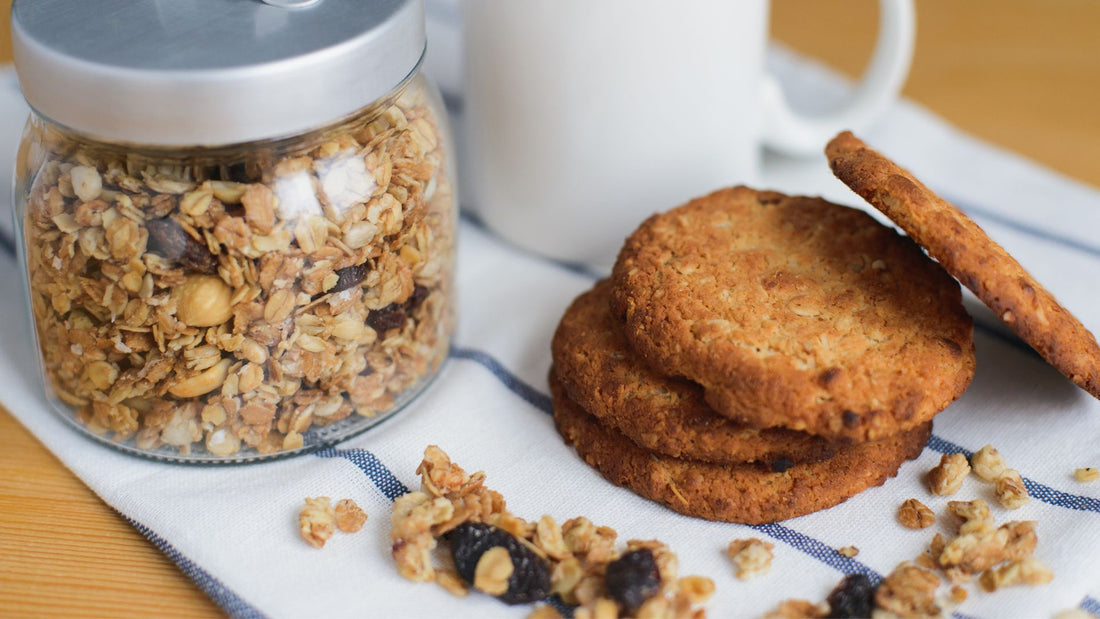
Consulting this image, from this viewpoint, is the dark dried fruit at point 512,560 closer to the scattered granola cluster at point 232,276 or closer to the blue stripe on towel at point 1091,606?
the scattered granola cluster at point 232,276

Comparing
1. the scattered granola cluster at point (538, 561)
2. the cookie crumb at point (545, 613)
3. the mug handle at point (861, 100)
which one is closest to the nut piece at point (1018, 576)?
the scattered granola cluster at point (538, 561)

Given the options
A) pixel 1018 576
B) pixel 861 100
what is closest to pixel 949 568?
pixel 1018 576

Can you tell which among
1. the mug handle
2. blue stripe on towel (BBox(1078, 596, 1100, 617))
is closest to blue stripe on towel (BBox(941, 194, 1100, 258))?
the mug handle

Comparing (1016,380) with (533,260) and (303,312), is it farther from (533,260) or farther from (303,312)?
(303,312)

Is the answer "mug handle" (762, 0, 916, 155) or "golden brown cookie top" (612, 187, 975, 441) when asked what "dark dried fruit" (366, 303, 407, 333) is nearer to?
"golden brown cookie top" (612, 187, 975, 441)

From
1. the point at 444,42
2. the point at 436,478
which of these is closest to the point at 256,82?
the point at 436,478

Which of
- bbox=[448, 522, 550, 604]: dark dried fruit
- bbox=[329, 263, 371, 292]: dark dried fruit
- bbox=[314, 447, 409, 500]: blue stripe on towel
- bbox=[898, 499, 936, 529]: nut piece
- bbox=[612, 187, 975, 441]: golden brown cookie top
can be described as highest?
bbox=[612, 187, 975, 441]: golden brown cookie top
